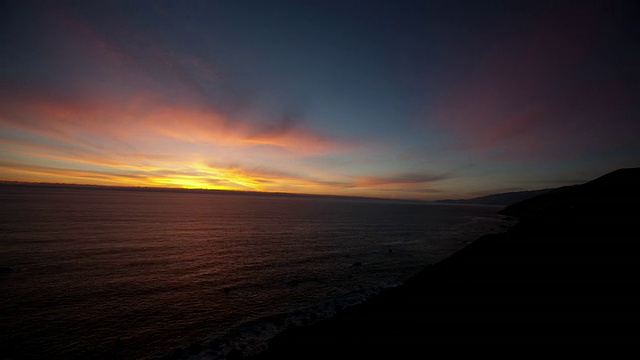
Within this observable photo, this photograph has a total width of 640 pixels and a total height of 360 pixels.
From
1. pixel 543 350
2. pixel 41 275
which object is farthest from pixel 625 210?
pixel 41 275

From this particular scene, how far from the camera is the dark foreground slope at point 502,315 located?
35.4ft

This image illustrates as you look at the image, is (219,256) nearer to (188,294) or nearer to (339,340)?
(188,294)

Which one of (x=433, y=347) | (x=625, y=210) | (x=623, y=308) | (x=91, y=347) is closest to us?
(x=433, y=347)

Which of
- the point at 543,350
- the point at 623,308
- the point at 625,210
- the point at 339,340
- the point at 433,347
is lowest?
the point at 339,340

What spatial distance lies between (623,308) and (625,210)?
4963 centimetres

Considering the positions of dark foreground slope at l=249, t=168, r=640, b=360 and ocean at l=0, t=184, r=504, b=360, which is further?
ocean at l=0, t=184, r=504, b=360

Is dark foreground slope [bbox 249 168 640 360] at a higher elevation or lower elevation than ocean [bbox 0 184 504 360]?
higher

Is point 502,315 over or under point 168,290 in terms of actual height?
over

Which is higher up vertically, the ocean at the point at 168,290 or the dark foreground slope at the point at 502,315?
the dark foreground slope at the point at 502,315

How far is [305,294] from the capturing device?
75.3ft

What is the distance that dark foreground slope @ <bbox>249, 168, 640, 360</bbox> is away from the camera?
425 inches

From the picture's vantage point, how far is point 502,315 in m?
13.5

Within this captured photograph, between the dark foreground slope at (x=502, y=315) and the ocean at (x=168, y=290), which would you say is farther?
the ocean at (x=168, y=290)

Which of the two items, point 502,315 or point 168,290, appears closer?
point 502,315
